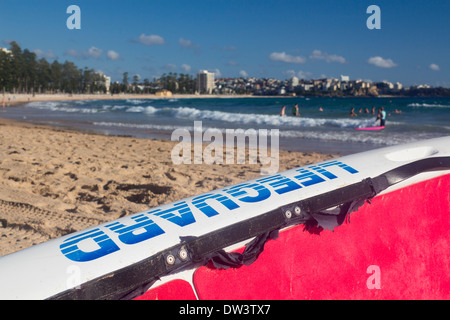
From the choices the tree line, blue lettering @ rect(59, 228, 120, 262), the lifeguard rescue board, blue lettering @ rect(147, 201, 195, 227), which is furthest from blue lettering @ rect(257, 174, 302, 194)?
the tree line

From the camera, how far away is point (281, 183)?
1908mm

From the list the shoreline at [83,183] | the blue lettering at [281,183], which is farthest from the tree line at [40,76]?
the blue lettering at [281,183]

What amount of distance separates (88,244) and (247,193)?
75 centimetres

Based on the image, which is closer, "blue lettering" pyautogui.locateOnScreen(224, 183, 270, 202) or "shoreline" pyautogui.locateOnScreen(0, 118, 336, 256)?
"blue lettering" pyautogui.locateOnScreen(224, 183, 270, 202)

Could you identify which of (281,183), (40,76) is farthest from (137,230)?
(40,76)

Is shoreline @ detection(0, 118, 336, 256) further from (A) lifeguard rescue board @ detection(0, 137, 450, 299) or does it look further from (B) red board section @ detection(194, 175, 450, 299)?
(B) red board section @ detection(194, 175, 450, 299)

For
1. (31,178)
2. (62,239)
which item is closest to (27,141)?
(31,178)

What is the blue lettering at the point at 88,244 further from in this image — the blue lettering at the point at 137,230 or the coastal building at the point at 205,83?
the coastal building at the point at 205,83

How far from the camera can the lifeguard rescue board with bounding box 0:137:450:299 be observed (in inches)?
49.9

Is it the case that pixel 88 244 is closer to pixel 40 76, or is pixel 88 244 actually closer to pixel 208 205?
pixel 208 205

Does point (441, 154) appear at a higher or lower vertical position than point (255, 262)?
higher

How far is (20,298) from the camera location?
111cm
